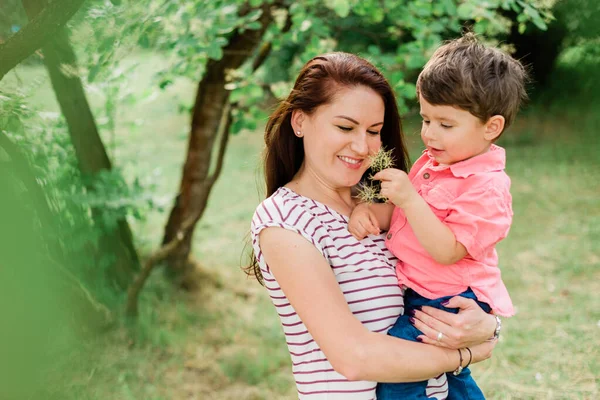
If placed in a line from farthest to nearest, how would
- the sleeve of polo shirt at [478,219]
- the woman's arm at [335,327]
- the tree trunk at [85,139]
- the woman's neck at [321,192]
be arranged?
the tree trunk at [85,139] → the woman's neck at [321,192] → the sleeve of polo shirt at [478,219] → the woman's arm at [335,327]

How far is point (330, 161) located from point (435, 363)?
0.64 meters

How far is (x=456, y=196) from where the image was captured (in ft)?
5.34

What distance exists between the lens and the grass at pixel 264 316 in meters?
3.16

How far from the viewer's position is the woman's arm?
1445 millimetres

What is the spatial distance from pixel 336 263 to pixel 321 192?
0.28 metres

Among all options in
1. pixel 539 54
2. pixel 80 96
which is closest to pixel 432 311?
pixel 80 96

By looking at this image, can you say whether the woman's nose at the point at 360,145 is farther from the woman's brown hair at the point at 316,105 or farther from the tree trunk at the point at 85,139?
the tree trunk at the point at 85,139

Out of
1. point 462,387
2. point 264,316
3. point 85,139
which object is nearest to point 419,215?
point 462,387

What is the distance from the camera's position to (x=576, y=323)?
3.69 meters

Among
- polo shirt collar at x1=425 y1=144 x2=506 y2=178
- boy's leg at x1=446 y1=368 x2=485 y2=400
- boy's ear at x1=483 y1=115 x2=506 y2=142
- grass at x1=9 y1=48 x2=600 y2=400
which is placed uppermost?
boy's ear at x1=483 y1=115 x2=506 y2=142

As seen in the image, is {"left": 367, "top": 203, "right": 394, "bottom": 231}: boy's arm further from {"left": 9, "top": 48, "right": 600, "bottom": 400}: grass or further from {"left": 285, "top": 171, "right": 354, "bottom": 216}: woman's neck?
{"left": 9, "top": 48, "right": 600, "bottom": 400}: grass

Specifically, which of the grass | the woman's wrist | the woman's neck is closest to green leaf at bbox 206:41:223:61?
the grass

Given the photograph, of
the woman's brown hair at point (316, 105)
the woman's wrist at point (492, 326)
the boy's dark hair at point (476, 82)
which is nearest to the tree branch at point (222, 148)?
the woman's brown hair at point (316, 105)

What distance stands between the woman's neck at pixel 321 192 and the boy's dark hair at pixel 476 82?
1.35ft
